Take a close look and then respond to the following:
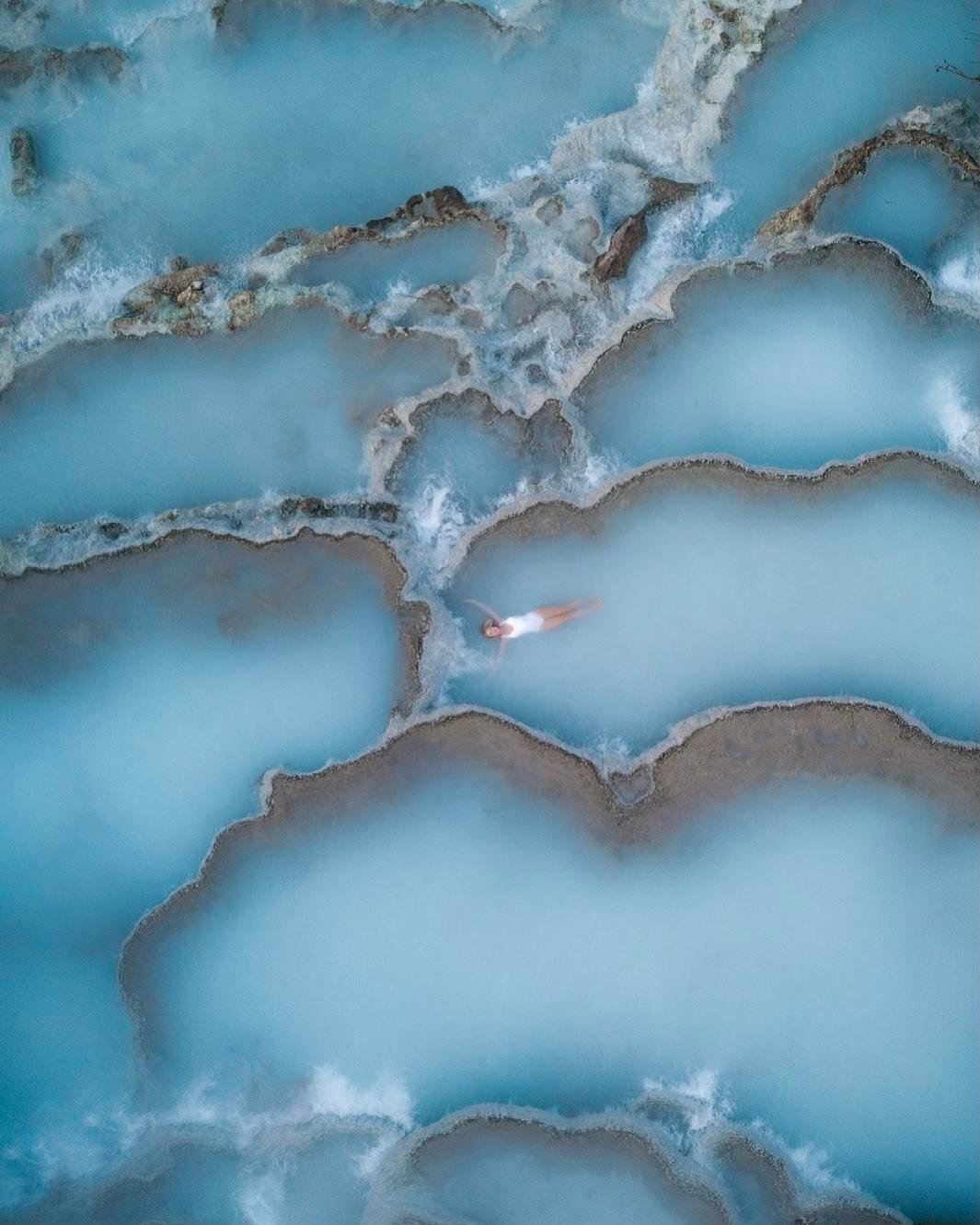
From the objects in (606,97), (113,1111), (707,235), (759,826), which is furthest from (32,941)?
(606,97)

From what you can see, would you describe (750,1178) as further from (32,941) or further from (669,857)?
(32,941)

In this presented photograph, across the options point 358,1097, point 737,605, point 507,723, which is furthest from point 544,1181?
point 737,605

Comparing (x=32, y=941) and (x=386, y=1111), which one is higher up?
(x=32, y=941)

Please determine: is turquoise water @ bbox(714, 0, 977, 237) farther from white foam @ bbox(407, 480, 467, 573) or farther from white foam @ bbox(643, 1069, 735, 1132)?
white foam @ bbox(643, 1069, 735, 1132)

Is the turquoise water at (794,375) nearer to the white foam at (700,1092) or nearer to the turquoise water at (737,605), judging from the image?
the turquoise water at (737,605)

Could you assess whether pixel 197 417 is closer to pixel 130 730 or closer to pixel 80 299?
pixel 80 299

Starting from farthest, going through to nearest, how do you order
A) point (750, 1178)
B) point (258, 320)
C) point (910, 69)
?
→ point (910, 69) → point (258, 320) → point (750, 1178)
